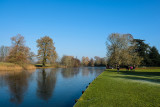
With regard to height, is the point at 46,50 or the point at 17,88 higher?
the point at 46,50

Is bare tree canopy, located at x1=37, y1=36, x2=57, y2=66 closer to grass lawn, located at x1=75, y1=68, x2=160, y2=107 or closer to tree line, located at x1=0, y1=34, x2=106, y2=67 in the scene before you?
tree line, located at x1=0, y1=34, x2=106, y2=67

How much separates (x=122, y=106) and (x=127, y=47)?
29.4 metres

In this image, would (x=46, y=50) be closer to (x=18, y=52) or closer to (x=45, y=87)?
(x=18, y=52)

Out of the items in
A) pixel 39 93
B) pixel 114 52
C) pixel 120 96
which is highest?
pixel 114 52

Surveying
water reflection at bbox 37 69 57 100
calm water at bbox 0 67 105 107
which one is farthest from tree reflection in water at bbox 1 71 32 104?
water reflection at bbox 37 69 57 100

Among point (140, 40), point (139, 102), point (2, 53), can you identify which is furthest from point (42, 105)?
point (2, 53)

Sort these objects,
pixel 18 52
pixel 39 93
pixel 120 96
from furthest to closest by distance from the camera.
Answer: pixel 18 52 < pixel 39 93 < pixel 120 96

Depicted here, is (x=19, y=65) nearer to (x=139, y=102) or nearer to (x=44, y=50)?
(x=44, y=50)

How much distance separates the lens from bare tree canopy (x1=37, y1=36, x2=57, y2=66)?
48906 millimetres

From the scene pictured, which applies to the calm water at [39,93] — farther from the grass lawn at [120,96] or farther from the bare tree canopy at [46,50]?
the bare tree canopy at [46,50]

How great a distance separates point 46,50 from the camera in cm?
5012

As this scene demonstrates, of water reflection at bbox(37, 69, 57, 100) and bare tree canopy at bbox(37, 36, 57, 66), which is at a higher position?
bare tree canopy at bbox(37, 36, 57, 66)

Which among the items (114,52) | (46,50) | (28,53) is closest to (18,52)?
(28,53)

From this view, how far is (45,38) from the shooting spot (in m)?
49.9
